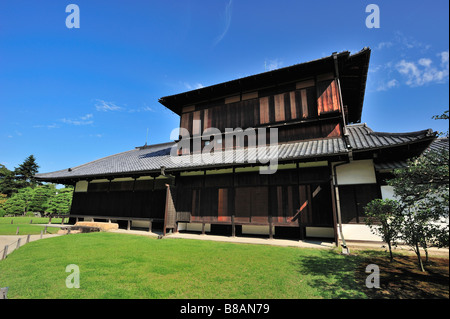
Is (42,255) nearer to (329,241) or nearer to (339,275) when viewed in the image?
(339,275)

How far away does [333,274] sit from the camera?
16.8 feet

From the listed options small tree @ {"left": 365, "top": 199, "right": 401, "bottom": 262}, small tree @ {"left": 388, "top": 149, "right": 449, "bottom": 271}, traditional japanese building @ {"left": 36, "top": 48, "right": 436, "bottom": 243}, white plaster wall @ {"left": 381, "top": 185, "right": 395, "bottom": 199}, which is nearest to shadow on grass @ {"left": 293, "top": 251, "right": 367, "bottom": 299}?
small tree @ {"left": 365, "top": 199, "right": 401, "bottom": 262}

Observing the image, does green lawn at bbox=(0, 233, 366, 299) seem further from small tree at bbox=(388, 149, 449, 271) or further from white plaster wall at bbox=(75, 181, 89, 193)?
white plaster wall at bbox=(75, 181, 89, 193)

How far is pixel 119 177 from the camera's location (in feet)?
51.6

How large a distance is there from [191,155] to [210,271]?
1017 cm

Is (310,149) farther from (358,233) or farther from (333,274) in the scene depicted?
(333,274)

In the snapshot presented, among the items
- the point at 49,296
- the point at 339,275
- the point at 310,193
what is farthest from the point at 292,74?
the point at 49,296

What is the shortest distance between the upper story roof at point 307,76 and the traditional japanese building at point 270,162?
0.20ft

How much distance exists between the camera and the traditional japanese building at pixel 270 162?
373 inches

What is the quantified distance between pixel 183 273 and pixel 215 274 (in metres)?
0.83

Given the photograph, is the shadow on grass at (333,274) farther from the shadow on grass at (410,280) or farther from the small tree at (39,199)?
the small tree at (39,199)

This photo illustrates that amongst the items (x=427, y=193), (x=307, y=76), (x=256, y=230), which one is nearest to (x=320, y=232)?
(x=256, y=230)

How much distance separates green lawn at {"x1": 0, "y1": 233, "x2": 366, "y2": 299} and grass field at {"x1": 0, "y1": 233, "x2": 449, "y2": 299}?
0.06 ft

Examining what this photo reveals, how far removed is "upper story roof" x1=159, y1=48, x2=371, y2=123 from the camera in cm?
1137
